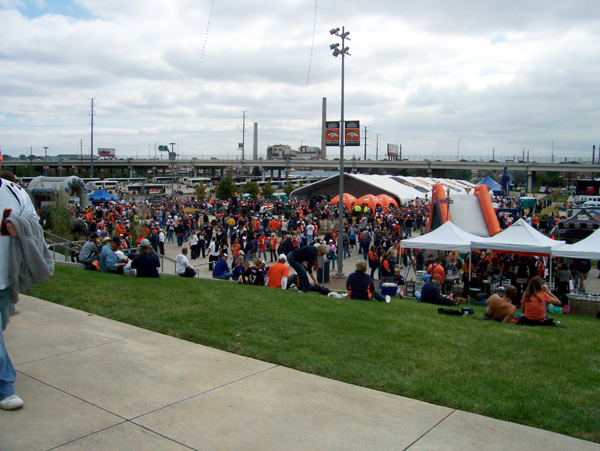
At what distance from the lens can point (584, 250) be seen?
12375 mm

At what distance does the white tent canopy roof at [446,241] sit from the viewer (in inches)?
570

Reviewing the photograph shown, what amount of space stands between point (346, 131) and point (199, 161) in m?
102

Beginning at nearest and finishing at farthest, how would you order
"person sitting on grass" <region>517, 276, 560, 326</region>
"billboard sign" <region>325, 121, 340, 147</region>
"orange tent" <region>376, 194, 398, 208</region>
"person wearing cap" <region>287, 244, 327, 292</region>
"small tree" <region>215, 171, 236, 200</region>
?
"person sitting on grass" <region>517, 276, 560, 326</region> → "person wearing cap" <region>287, 244, 327, 292</region> → "billboard sign" <region>325, 121, 340, 147</region> → "orange tent" <region>376, 194, 398, 208</region> → "small tree" <region>215, 171, 236, 200</region>

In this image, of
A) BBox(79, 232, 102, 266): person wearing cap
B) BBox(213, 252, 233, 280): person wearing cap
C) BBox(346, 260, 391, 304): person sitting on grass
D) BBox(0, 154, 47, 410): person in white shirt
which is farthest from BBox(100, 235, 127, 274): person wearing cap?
BBox(0, 154, 47, 410): person in white shirt

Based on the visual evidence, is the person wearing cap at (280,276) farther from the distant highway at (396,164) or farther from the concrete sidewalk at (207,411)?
the distant highway at (396,164)

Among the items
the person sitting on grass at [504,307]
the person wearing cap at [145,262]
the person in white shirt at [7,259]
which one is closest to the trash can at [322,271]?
the person wearing cap at [145,262]

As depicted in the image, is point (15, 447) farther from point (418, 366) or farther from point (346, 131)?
point (346, 131)

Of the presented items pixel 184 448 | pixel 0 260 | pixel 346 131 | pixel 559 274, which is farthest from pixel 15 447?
pixel 346 131

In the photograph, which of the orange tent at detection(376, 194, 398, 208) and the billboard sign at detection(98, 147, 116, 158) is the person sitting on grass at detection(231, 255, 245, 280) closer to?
the orange tent at detection(376, 194, 398, 208)

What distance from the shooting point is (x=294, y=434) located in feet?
12.1

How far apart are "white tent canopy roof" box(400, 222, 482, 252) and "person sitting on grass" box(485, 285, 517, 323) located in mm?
6095

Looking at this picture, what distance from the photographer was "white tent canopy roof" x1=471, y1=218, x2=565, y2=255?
12984mm

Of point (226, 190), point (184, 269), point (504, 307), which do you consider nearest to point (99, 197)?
point (226, 190)

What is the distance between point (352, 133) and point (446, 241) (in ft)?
25.1
